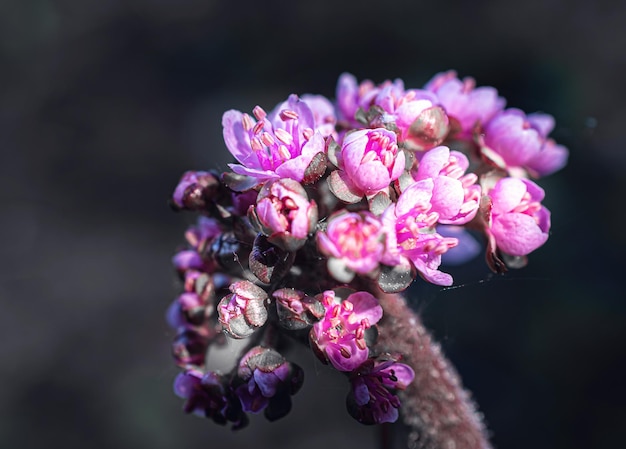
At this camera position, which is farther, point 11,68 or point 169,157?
point 11,68

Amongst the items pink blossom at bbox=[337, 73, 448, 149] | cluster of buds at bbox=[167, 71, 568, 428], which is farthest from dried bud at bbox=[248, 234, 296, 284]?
pink blossom at bbox=[337, 73, 448, 149]

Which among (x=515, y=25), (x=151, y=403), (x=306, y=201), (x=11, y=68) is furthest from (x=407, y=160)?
(x=11, y=68)

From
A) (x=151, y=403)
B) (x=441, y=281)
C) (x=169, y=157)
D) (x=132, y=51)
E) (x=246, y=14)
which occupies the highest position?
(x=441, y=281)

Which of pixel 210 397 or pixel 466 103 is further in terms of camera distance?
pixel 466 103

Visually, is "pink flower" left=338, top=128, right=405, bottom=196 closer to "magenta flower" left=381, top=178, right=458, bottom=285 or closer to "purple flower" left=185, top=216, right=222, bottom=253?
"magenta flower" left=381, top=178, right=458, bottom=285

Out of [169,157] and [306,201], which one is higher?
[306,201]

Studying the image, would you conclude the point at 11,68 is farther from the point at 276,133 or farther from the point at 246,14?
the point at 276,133

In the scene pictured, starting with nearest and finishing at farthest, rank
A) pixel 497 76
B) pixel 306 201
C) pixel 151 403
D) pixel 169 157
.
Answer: pixel 306 201, pixel 151 403, pixel 497 76, pixel 169 157

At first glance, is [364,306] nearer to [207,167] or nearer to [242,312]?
[242,312]

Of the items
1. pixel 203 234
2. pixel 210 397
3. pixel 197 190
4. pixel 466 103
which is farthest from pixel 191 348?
pixel 466 103
